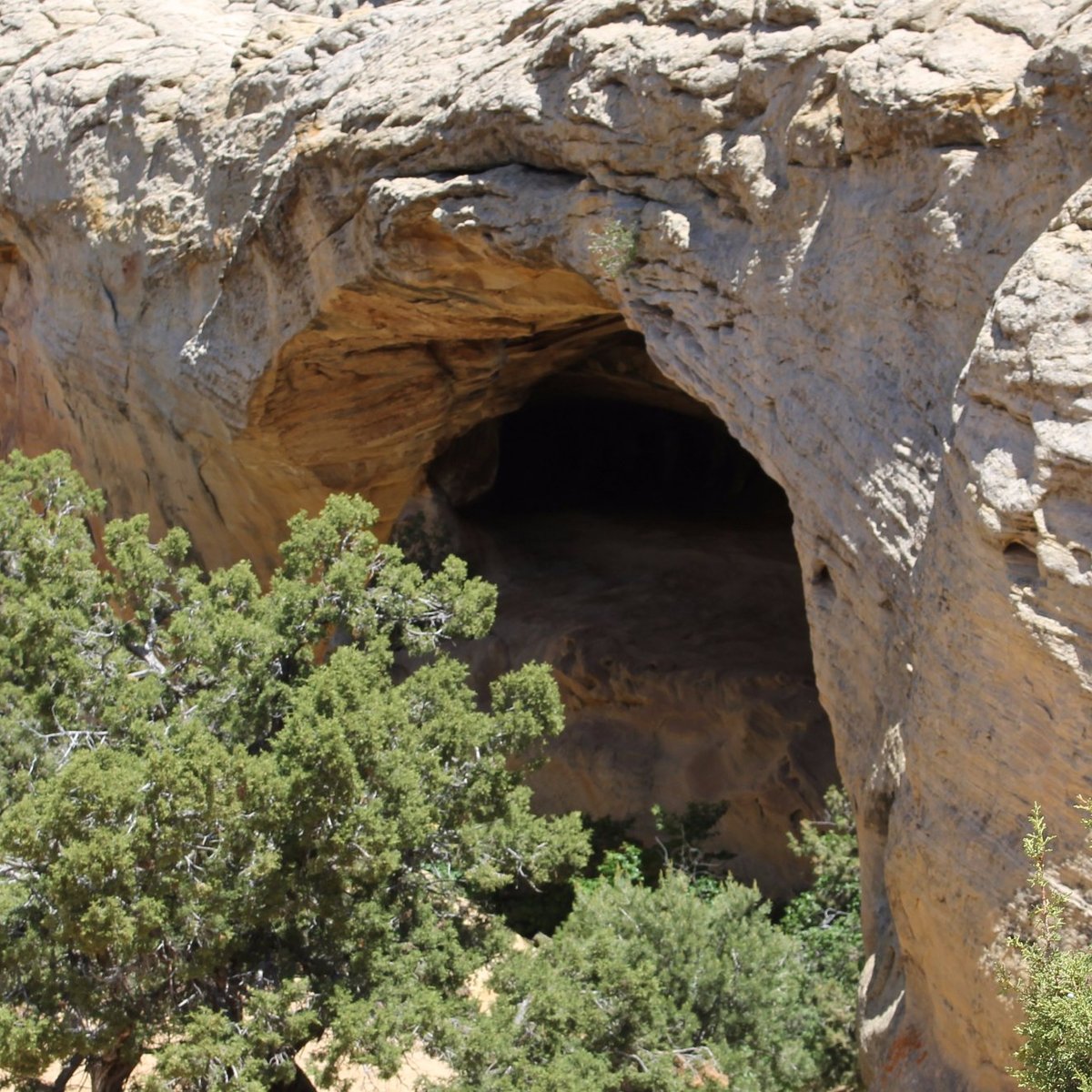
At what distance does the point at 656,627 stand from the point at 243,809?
5.84 meters

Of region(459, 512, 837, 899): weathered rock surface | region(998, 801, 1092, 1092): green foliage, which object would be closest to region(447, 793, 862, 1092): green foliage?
region(459, 512, 837, 899): weathered rock surface

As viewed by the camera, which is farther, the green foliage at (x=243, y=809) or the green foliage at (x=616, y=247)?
the green foliage at (x=616, y=247)

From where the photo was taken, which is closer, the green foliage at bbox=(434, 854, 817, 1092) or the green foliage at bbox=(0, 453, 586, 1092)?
the green foliage at bbox=(0, 453, 586, 1092)

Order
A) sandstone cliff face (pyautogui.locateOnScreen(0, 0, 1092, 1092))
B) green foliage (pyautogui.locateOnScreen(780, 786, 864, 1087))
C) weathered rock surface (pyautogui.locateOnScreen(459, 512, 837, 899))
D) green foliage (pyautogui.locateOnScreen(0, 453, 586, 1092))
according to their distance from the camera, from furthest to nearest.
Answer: weathered rock surface (pyautogui.locateOnScreen(459, 512, 837, 899)) → green foliage (pyautogui.locateOnScreen(780, 786, 864, 1087)) → green foliage (pyautogui.locateOnScreen(0, 453, 586, 1092)) → sandstone cliff face (pyautogui.locateOnScreen(0, 0, 1092, 1092))

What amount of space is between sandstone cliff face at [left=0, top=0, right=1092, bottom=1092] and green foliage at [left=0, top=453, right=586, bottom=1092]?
2112mm

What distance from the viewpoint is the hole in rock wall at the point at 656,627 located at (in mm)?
10922

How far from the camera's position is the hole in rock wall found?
35.8 ft

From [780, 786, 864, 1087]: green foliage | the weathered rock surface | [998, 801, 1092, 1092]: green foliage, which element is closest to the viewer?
[998, 801, 1092, 1092]: green foliage

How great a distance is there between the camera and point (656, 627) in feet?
39.5

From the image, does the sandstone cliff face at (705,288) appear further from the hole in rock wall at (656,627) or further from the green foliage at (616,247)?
the hole in rock wall at (656,627)

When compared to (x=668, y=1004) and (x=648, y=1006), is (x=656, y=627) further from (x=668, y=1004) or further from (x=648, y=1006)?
(x=648, y=1006)

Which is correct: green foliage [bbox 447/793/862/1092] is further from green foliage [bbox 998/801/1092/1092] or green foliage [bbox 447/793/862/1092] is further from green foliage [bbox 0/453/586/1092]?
green foliage [bbox 998/801/1092/1092]

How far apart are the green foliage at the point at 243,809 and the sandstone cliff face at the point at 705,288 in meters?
2.11

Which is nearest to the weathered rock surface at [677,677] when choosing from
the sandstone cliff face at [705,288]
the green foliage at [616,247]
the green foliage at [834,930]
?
the green foliage at [834,930]
